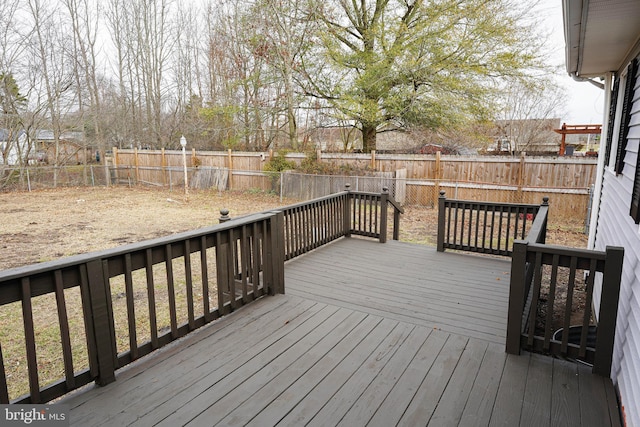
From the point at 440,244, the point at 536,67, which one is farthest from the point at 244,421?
the point at 536,67

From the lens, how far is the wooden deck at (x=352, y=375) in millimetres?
1994

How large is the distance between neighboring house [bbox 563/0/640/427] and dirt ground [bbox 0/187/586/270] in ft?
12.6

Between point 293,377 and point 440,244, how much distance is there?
3.76 metres

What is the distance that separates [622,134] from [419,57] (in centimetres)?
906

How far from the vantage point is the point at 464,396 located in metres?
Result: 2.17

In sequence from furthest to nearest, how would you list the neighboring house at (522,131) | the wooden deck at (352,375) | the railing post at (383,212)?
the neighboring house at (522,131), the railing post at (383,212), the wooden deck at (352,375)

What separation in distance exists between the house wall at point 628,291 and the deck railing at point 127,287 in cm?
254

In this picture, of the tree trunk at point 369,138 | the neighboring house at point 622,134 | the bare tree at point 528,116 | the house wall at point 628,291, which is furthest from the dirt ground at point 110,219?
the bare tree at point 528,116

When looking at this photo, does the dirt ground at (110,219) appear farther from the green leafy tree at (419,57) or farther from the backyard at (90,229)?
the green leafy tree at (419,57)

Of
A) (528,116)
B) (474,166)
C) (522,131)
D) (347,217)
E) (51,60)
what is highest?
(51,60)

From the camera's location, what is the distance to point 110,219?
31.6ft

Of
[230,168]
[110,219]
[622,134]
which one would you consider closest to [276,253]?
[622,134]

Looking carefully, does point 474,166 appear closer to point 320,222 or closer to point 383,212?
point 383,212

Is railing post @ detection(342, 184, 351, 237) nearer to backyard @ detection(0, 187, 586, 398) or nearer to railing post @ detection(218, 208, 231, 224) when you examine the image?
backyard @ detection(0, 187, 586, 398)
